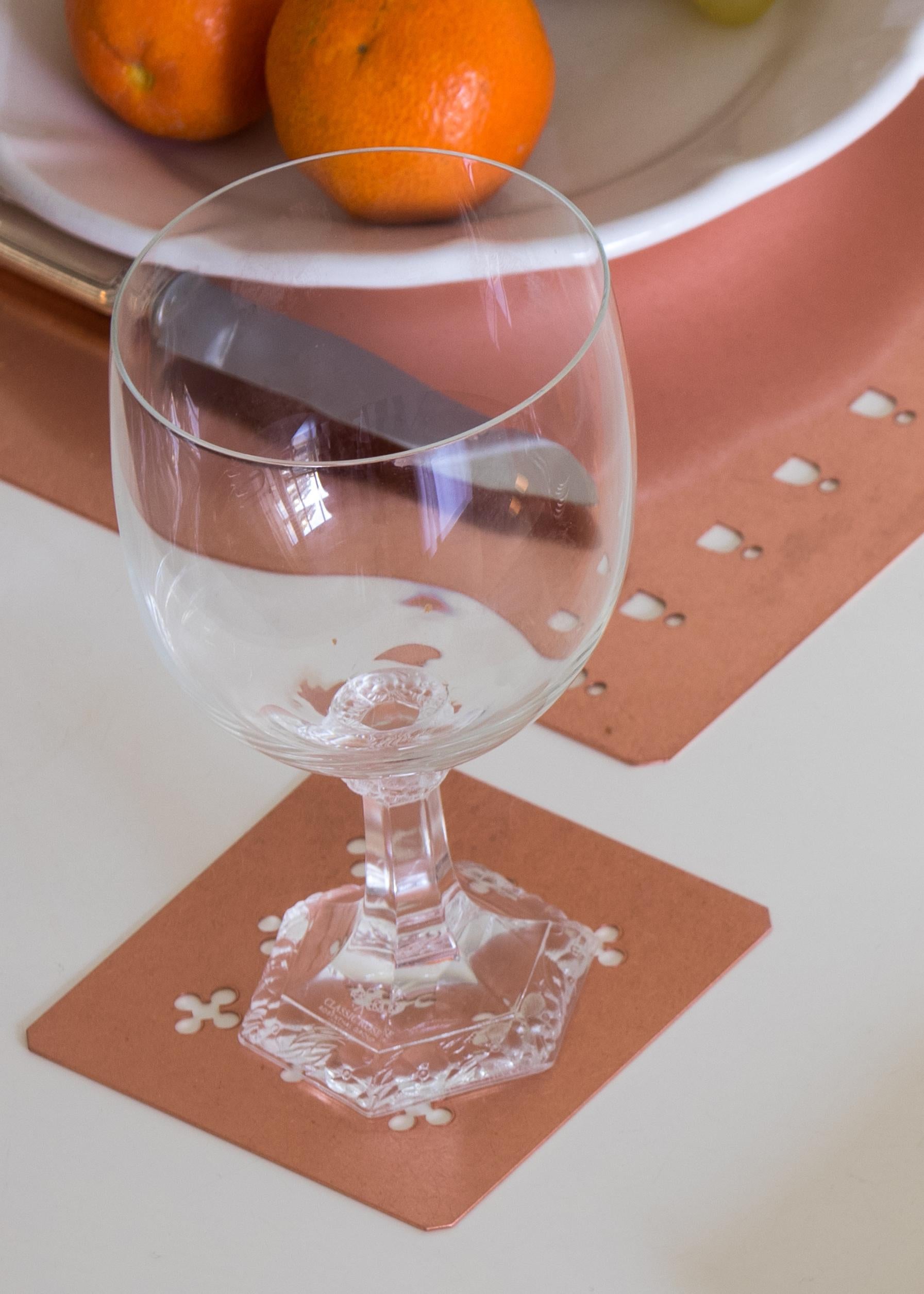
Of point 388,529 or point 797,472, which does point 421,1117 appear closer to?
point 388,529

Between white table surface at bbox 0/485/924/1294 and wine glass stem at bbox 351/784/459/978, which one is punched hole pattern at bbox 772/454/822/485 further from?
wine glass stem at bbox 351/784/459/978

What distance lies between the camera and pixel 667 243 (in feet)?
2.18

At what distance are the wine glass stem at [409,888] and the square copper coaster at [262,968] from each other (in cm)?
3

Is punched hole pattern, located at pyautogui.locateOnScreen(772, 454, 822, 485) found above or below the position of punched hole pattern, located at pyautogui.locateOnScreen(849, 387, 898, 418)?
below

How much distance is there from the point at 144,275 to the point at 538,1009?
239 mm

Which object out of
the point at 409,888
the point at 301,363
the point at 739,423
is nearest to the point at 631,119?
the point at 739,423

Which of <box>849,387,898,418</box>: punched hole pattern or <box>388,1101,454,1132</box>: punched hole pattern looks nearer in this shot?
<box>388,1101,454,1132</box>: punched hole pattern

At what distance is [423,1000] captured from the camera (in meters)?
0.45

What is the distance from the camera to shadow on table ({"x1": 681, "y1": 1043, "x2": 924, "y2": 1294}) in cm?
37

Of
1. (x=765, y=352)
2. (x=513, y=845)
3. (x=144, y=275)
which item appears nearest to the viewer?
(x=144, y=275)

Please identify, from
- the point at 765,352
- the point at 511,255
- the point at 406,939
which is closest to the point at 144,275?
the point at 511,255

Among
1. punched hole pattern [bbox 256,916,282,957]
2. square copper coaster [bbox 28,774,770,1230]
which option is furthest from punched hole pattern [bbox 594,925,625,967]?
punched hole pattern [bbox 256,916,282,957]

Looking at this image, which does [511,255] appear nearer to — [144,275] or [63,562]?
[144,275]

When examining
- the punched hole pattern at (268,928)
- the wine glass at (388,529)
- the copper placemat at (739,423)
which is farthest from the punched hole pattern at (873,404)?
the punched hole pattern at (268,928)
